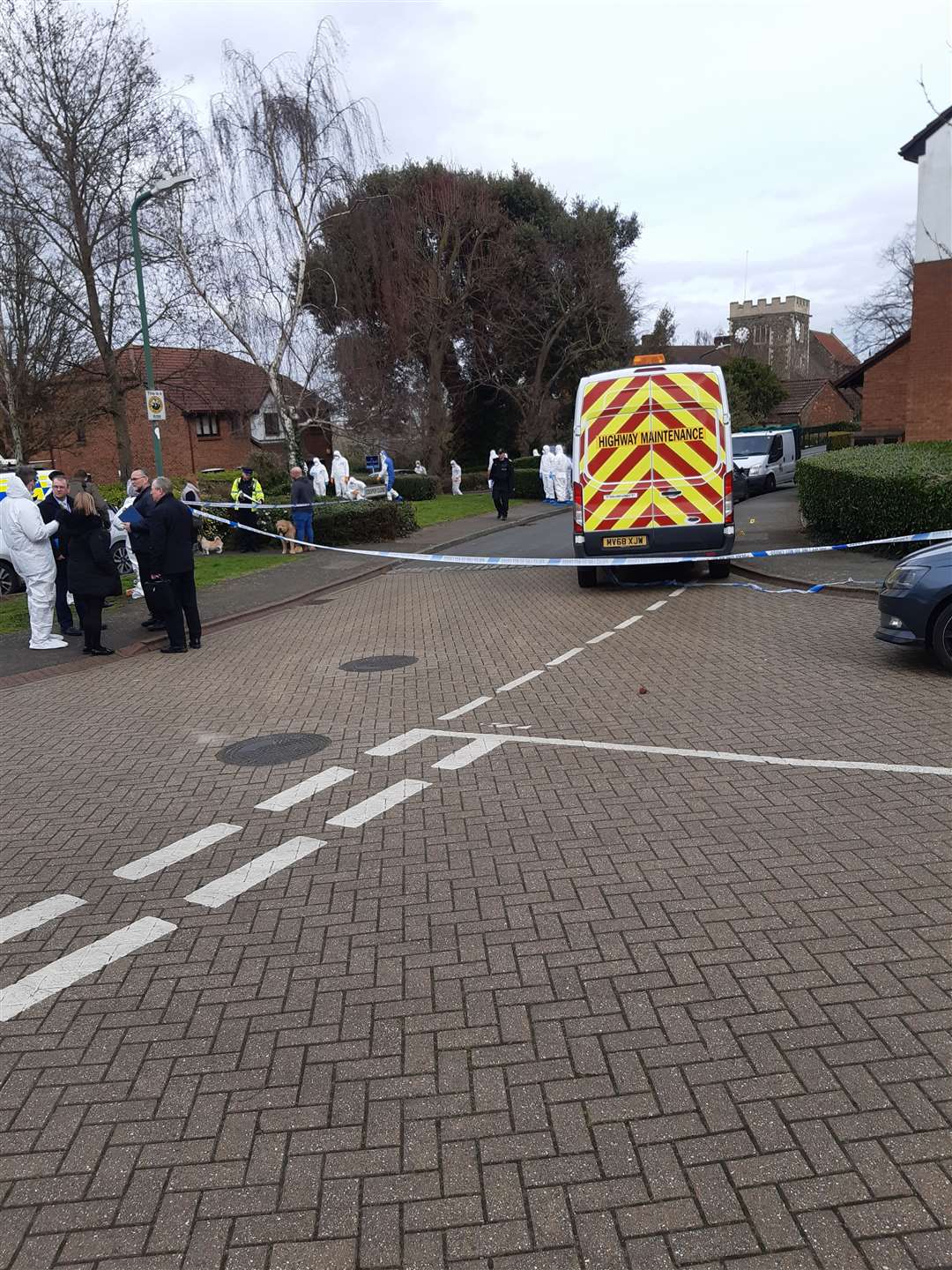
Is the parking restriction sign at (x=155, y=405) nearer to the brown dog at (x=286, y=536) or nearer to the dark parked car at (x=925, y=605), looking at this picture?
the brown dog at (x=286, y=536)

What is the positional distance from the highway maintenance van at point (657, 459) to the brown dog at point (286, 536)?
7.52 metres

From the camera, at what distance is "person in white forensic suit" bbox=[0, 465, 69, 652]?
1049cm

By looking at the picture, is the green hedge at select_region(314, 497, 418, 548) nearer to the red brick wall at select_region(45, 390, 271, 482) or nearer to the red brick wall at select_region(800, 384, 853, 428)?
the red brick wall at select_region(45, 390, 271, 482)

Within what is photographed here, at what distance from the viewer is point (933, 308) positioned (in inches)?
915

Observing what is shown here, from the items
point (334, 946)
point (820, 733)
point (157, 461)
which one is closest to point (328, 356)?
point (157, 461)

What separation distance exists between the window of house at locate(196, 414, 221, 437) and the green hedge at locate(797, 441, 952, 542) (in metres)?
36.6

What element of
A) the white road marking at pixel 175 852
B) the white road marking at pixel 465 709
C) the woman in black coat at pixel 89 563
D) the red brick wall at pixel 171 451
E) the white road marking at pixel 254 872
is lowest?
the white road marking at pixel 254 872

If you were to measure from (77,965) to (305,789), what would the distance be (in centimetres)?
211

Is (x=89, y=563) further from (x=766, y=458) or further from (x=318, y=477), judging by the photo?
(x=766, y=458)

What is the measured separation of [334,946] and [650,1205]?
5.83 ft

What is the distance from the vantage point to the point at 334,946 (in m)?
4.02

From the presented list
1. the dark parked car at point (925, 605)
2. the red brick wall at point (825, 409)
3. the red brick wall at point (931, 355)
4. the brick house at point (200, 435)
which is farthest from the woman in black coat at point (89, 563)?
the red brick wall at point (825, 409)

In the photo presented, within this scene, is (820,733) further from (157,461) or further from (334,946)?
(157,461)

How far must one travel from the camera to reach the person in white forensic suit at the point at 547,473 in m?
30.8
